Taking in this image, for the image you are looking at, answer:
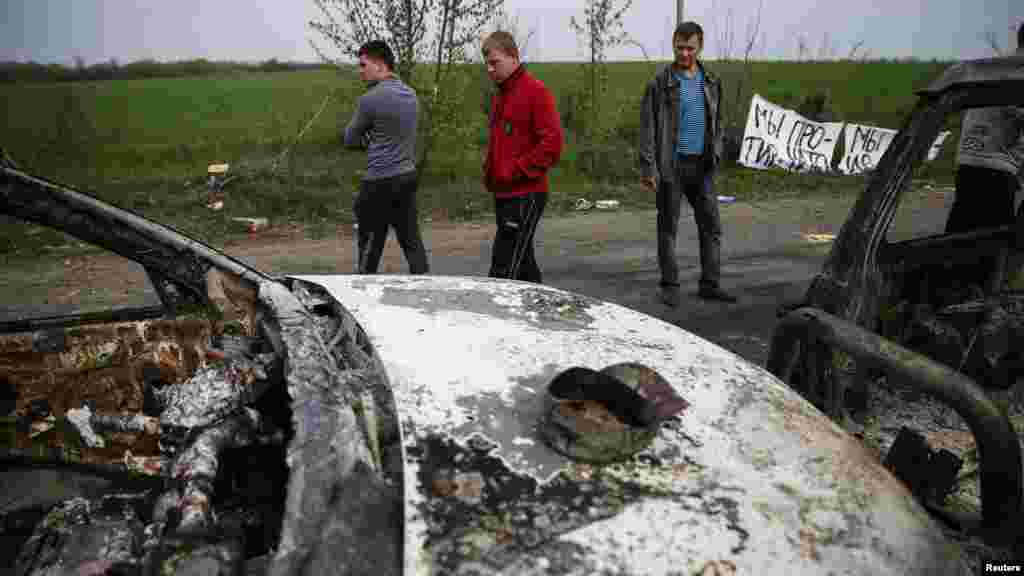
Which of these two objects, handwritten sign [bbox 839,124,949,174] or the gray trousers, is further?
handwritten sign [bbox 839,124,949,174]

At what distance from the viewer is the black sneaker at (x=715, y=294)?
4865 millimetres

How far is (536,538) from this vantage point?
1.03 meters

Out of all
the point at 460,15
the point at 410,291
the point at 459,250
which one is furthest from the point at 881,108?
the point at 410,291

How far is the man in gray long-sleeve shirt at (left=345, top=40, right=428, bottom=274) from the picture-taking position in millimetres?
4531

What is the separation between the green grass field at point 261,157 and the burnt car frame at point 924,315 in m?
6.26

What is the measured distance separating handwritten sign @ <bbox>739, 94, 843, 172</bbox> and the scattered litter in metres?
4.62

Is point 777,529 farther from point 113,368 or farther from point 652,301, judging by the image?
point 652,301

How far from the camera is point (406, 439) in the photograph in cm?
119

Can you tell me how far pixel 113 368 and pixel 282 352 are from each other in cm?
106

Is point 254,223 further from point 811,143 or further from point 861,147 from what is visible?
point 861,147

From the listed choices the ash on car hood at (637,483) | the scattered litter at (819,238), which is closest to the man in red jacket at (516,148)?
the ash on car hood at (637,483)

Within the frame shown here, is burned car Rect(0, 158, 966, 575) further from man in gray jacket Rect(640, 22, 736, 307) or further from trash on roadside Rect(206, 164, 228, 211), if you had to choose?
trash on roadside Rect(206, 164, 228, 211)

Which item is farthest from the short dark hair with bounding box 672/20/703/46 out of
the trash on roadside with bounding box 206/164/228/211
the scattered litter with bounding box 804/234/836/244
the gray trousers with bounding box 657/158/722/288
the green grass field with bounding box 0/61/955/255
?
the trash on roadside with bounding box 206/164/228/211

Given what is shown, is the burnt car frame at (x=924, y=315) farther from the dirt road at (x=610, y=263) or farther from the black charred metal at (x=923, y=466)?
the dirt road at (x=610, y=263)
